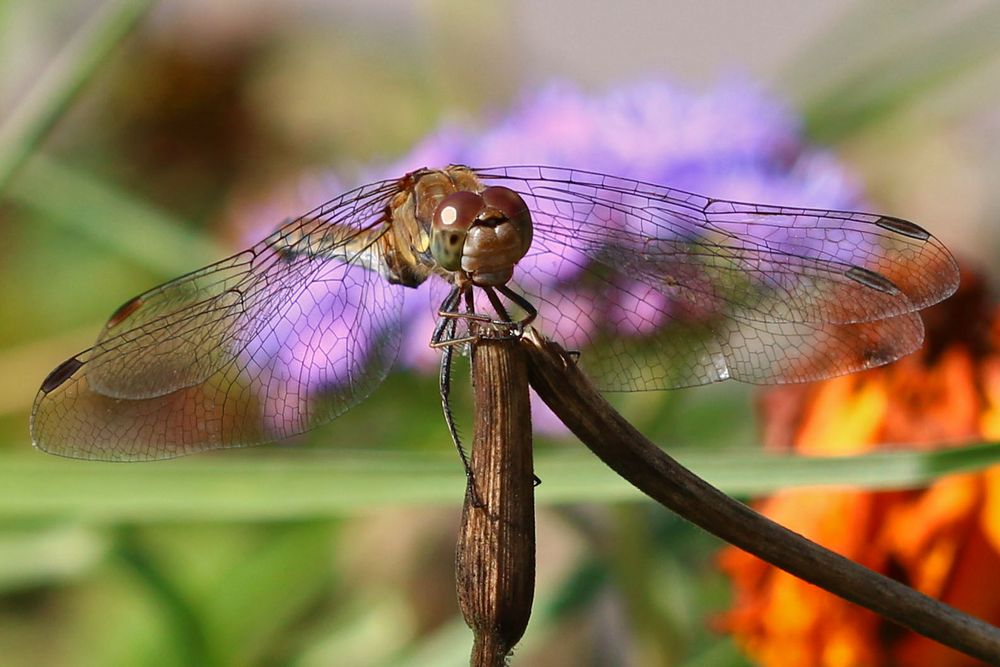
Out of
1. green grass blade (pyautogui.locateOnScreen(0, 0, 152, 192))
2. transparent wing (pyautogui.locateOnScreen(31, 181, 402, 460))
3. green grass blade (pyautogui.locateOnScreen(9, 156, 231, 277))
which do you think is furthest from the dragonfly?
green grass blade (pyautogui.locateOnScreen(9, 156, 231, 277))

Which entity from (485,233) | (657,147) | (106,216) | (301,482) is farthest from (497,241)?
(106,216)

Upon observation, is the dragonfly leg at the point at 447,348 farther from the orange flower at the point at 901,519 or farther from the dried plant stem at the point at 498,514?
the orange flower at the point at 901,519

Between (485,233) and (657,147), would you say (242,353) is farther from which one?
(657,147)

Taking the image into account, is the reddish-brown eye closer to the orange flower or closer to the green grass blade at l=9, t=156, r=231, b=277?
the orange flower

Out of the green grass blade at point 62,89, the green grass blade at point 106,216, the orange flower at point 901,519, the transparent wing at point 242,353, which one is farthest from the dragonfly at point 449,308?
the green grass blade at point 106,216

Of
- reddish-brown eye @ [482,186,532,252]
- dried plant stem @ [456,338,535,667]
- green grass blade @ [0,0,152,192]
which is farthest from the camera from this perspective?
green grass blade @ [0,0,152,192]

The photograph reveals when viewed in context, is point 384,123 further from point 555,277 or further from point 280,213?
point 555,277
